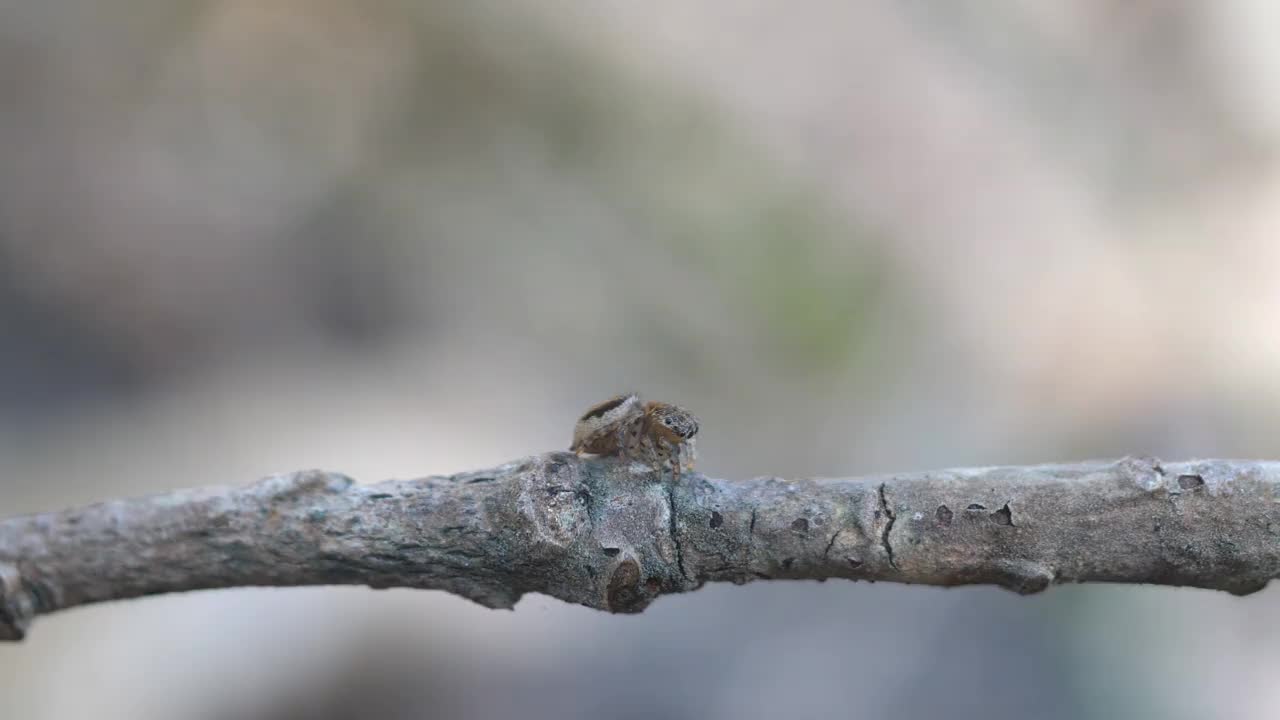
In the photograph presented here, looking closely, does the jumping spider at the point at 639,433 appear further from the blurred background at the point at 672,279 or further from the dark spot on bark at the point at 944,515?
the blurred background at the point at 672,279

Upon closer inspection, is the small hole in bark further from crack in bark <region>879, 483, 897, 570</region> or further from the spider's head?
the spider's head

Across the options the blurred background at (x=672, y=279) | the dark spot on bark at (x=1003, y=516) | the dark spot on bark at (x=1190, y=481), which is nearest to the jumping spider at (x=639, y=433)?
the dark spot on bark at (x=1003, y=516)

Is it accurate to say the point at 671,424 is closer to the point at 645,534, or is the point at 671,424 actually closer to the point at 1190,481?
the point at 645,534

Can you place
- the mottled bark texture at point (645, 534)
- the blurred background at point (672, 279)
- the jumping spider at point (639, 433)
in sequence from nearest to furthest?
the mottled bark texture at point (645, 534) → the jumping spider at point (639, 433) → the blurred background at point (672, 279)

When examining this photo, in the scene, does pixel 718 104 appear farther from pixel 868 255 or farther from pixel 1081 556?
pixel 1081 556

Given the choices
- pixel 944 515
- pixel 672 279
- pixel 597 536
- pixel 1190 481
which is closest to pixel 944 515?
pixel 944 515

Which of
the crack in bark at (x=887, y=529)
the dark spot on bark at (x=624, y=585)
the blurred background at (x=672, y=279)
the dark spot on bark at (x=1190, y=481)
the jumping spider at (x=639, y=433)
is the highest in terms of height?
the blurred background at (x=672, y=279)

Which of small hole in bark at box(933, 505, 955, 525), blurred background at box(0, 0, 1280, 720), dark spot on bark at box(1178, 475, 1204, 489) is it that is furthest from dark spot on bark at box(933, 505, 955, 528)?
blurred background at box(0, 0, 1280, 720)
